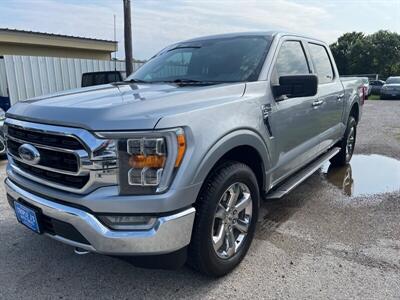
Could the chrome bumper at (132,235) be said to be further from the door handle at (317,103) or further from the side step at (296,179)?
the door handle at (317,103)

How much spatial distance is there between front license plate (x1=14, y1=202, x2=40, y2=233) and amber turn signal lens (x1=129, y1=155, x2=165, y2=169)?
89cm

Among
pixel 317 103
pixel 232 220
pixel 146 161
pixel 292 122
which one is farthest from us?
pixel 317 103

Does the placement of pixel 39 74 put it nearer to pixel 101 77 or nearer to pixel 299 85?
pixel 101 77

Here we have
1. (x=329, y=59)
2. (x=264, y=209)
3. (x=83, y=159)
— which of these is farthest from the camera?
(x=329, y=59)

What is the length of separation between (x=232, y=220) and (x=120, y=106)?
1.26 m

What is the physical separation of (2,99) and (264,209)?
8998 mm

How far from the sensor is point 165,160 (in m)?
2.25

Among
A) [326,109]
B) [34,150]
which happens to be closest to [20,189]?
[34,150]

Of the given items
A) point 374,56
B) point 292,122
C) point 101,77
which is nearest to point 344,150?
point 292,122

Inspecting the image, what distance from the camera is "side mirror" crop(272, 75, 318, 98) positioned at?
314 centimetres

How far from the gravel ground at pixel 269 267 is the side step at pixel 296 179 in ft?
1.31

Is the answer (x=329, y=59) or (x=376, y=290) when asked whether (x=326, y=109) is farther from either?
(x=376, y=290)

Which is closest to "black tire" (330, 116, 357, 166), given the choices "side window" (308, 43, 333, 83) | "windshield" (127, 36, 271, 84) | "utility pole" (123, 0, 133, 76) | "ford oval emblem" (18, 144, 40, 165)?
"side window" (308, 43, 333, 83)

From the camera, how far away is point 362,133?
9391 millimetres
